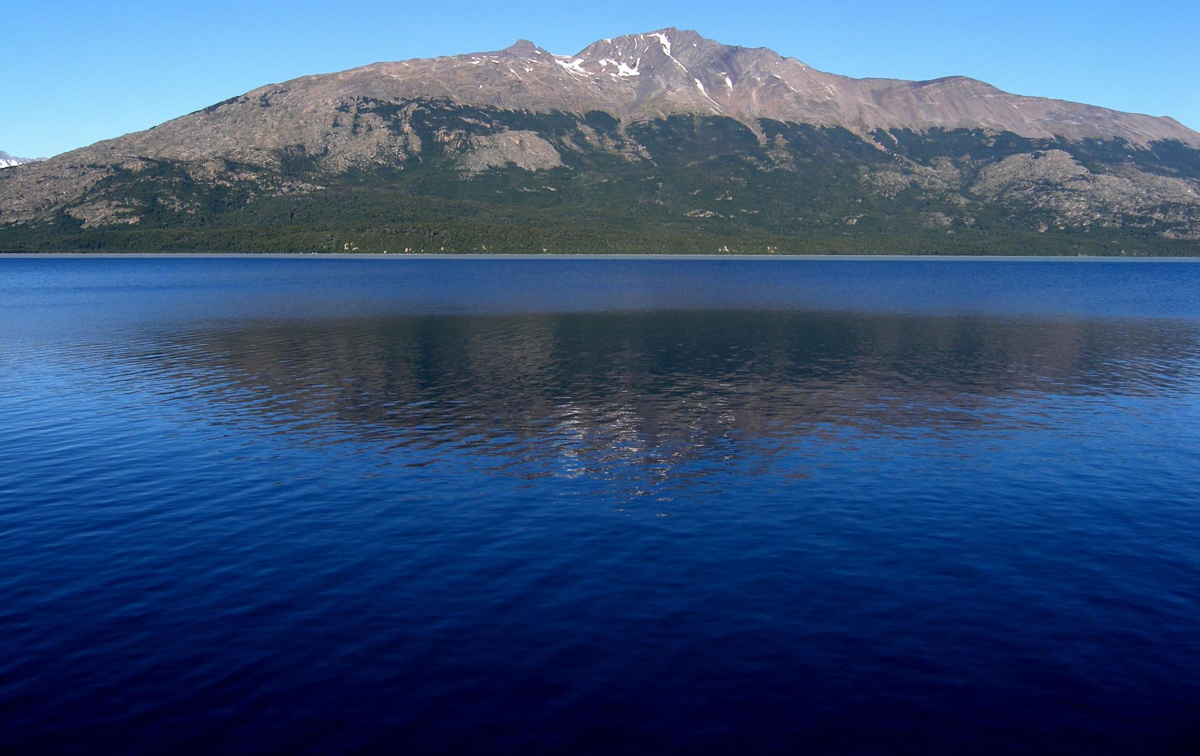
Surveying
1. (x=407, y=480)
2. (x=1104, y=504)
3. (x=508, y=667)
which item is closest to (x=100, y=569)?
(x=407, y=480)

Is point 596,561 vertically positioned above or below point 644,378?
below

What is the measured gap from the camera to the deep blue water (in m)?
22.9

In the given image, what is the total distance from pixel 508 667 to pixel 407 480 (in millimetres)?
21235

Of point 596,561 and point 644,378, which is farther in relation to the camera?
point 644,378

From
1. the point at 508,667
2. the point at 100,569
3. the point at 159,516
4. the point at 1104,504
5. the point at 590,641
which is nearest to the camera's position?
the point at 508,667

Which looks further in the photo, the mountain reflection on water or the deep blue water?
the mountain reflection on water

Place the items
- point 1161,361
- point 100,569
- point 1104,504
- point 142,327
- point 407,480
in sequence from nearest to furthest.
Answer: point 100,569 → point 1104,504 → point 407,480 → point 1161,361 → point 142,327

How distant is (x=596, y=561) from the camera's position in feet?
109

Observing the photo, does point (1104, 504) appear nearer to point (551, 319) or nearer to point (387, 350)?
point (387, 350)

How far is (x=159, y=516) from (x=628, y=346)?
64.5m

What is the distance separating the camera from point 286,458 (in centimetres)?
4891

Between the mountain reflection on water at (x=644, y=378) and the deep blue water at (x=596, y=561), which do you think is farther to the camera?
the mountain reflection on water at (x=644, y=378)

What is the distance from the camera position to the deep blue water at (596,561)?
22.9 meters

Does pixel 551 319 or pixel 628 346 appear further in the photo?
pixel 551 319
